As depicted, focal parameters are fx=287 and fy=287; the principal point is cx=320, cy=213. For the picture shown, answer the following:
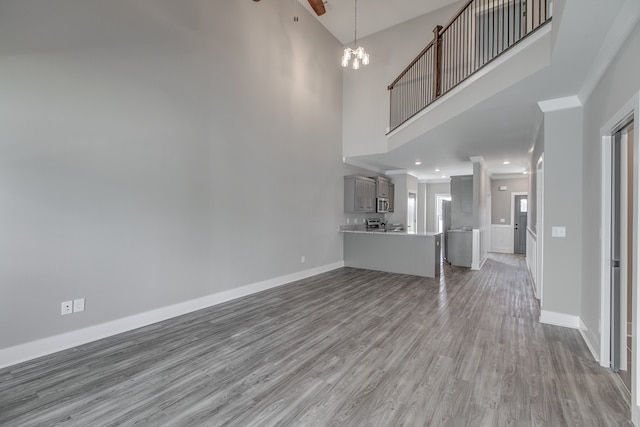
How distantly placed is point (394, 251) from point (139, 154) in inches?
200

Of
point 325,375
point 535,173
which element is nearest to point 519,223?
point 535,173

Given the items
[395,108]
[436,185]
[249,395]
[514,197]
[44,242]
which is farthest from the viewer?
[436,185]

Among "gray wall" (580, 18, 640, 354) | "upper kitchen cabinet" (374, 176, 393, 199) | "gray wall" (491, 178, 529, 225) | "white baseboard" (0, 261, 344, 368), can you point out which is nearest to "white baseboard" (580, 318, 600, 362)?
"gray wall" (580, 18, 640, 354)

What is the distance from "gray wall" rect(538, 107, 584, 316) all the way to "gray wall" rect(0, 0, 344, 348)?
3.90 m

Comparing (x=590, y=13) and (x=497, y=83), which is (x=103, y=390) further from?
(x=497, y=83)

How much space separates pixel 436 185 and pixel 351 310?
29.8ft

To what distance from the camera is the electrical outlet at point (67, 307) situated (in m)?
2.79

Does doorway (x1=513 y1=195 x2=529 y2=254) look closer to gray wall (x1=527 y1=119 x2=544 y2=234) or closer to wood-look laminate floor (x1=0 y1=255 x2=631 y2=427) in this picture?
gray wall (x1=527 y1=119 x2=544 y2=234)

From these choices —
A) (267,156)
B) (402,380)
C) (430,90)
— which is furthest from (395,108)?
(402,380)

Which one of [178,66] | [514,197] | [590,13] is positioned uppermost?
[178,66]

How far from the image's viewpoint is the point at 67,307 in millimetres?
2811

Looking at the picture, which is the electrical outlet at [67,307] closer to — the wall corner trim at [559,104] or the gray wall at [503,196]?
the wall corner trim at [559,104]

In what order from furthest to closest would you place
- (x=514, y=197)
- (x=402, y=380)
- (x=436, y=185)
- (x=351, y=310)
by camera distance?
(x=436, y=185) < (x=514, y=197) < (x=351, y=310) < (x=402, y=380)

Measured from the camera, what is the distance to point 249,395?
6.90 feet
